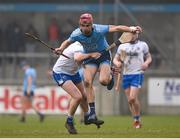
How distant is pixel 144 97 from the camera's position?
1264 inches

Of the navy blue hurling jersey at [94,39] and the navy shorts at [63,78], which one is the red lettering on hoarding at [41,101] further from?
the navy blue hurling jersey at [94,39]

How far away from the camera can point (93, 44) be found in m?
18.5

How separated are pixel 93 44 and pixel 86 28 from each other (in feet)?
1.59

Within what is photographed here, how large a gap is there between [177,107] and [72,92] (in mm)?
13685

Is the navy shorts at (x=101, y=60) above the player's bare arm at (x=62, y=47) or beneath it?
beneath

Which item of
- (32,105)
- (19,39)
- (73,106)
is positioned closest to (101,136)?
(73,106)

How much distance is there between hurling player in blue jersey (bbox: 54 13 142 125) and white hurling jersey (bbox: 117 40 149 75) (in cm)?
383

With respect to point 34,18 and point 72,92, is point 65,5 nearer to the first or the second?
point 34,18

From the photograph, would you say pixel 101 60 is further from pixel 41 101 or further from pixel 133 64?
pixel 41 101

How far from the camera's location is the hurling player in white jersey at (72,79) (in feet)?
61.2

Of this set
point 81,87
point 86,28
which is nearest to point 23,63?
point 81,87

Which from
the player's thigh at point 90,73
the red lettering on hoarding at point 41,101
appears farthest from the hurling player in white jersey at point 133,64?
the red lettering on hoarding at point 41,101

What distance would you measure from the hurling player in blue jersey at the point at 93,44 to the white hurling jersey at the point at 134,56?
12.6 feet

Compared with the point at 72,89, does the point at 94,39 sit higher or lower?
higher
